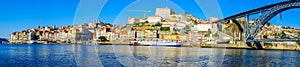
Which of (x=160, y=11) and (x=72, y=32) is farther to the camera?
(x=160, y=11)

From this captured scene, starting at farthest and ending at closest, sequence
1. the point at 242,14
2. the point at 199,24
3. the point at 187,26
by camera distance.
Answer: the point at 187,26 → the point at 199,24 → the point at 242,14

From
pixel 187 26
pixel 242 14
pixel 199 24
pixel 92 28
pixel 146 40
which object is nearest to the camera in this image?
pixel 242 14

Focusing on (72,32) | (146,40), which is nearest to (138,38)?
(146,40)

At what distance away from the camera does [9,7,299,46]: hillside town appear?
247 feet

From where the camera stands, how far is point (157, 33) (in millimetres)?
88250

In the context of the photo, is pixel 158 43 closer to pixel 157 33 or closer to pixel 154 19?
pixel 157 33

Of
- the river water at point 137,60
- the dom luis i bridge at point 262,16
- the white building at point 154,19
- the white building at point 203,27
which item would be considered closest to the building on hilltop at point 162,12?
the white building at point 154,19

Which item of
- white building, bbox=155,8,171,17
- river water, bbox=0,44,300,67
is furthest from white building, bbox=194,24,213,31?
river water, bbox=0,44,300,67

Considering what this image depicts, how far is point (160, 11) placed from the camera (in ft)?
364

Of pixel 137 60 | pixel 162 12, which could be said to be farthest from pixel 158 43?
pixel 137 60

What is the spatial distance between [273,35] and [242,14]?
1902 cm

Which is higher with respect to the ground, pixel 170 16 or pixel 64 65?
pixel 170 16

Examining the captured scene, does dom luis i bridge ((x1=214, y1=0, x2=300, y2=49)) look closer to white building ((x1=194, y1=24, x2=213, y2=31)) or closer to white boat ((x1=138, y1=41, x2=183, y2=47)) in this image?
white boat ((x1=138, y1=41, x2=183, y2=47))

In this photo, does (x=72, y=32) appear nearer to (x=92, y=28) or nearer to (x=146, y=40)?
(x=92, y=28)
